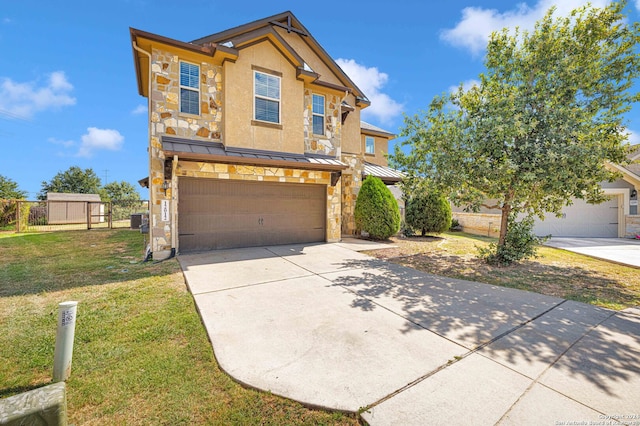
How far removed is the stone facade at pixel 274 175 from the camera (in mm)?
8188

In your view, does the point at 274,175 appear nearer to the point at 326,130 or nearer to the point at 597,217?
the point at 326,130

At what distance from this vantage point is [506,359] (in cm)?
302

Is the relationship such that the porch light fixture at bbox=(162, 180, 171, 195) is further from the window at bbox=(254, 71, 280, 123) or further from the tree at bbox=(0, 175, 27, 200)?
the tree at bbox=(0, 175, 27, 200)

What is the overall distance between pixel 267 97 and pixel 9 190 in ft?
121

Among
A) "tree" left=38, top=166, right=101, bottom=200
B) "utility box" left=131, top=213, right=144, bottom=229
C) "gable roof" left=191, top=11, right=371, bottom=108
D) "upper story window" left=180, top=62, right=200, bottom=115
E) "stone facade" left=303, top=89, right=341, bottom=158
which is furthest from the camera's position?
"tree" left=38, top=166, right=101, bottom=200

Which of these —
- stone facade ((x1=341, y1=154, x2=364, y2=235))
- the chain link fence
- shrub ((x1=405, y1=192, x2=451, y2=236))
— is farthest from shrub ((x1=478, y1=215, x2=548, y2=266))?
the chain link fence

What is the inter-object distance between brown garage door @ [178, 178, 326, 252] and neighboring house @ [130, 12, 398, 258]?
32 millimetres

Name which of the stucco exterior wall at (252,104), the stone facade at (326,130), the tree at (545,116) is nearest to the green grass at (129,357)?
the stucco exterior wall at (252,104)

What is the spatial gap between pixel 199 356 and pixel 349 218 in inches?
407

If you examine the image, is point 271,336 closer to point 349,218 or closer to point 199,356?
point 199,356

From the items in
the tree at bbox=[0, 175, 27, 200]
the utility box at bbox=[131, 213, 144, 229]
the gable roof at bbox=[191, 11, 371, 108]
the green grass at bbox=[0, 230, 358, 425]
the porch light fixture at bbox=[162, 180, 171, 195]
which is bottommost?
the green grass at bbox=[0, 230, 358, 425]

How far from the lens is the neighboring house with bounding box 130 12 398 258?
7.83 m

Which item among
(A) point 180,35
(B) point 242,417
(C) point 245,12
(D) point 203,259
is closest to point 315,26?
(C) point 245,12

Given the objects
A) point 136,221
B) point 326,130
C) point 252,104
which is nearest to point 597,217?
point 326,130
